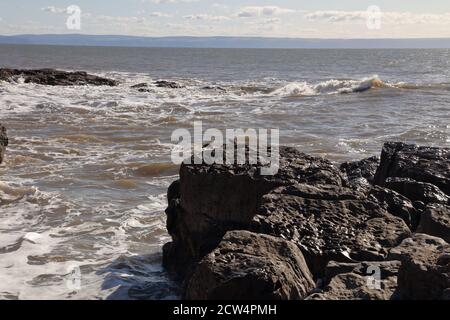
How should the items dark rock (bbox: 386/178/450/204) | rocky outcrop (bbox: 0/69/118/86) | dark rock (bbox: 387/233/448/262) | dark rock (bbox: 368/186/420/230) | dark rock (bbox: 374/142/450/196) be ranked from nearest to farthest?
dark rock (bbox: 387/233/448/262) < dark rock (bbox: 368/186/420/230) < dark rock (bbox: 386/178/450/204) < dark rock (bbox: 374/142/450/196) < rocky outcrop (bbox: 0/69/118/86)

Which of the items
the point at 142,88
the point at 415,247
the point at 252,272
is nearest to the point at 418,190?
the point at 415,247

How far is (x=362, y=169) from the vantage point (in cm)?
816

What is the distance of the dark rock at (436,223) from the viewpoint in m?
4.75

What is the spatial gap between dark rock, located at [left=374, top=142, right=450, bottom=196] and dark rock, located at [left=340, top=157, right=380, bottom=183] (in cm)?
39

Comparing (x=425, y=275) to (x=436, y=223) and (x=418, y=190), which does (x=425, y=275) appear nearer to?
(x=436, y=223)

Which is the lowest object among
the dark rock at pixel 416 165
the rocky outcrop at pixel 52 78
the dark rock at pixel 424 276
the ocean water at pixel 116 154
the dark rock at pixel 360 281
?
the ocean water at pixel 116 154

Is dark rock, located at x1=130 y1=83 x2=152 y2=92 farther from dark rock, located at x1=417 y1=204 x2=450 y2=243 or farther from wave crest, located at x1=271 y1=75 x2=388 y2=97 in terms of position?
dark rock, located at x1=417 y1=204 x2=450 y2=243

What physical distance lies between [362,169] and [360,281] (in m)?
4.42

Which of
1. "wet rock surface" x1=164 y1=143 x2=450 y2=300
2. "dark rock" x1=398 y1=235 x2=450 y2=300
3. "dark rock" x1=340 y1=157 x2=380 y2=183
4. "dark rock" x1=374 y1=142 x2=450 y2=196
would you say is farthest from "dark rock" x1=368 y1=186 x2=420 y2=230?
"dark rock" x1=340 y1=157 x2=380 y2=183

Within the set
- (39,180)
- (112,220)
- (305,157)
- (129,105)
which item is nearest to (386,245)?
(305,157)

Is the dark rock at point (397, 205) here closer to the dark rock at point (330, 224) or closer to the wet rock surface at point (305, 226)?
the wet rock surface at point (305, 226)

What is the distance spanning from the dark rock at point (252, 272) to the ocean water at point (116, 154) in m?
1.61

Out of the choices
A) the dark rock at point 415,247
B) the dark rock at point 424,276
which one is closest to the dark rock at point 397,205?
the dark rock at point 415,247

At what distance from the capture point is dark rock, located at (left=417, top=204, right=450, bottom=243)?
4.75 metres
